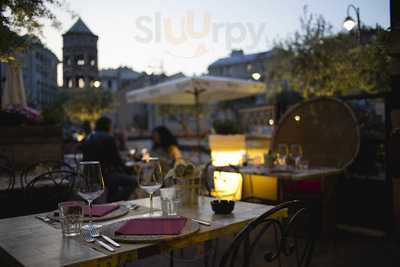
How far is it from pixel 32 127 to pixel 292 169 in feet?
10.5

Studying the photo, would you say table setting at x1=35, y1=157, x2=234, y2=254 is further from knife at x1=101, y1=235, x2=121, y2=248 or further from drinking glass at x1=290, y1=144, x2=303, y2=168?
drinking glass at x1=290, y1=144, x2=303, y2=168

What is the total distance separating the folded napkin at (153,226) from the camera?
189 cm

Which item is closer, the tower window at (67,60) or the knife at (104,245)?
the knife at (104,245)

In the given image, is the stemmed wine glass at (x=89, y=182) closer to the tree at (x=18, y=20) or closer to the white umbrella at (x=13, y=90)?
the tree at (x=18, y=20)

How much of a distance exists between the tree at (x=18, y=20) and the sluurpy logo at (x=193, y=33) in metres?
3.31

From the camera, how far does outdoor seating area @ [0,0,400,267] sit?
6.51 ft

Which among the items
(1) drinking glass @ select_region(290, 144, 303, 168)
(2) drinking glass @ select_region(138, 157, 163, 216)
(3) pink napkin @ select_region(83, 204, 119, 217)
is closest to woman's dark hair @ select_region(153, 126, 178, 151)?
(1) drinking glass @ select_region(290, 144, 303, 168)

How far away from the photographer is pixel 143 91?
9180 mm

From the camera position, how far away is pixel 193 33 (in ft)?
23.9

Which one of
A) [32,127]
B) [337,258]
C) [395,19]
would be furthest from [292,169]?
[32,127]

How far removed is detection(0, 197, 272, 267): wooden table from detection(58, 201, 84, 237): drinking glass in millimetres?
51

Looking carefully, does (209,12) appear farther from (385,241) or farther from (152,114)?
(152,114)

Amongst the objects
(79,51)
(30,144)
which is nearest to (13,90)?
(30,144)

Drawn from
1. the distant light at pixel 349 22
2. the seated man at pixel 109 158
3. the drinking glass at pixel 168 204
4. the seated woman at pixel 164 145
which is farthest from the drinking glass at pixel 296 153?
the distant light at pixel 349 22
